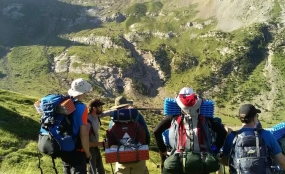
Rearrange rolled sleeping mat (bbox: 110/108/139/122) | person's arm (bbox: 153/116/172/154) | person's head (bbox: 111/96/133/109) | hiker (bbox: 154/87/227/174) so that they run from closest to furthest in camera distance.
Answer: hiker (bbox: 154/87/227/174), person's arm (bbox: 153/116/172/154), rolled sleeping mat (bbox: 110/108/139/122), person's head (bbox: 111/96/133/109)

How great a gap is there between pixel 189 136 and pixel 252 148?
5.08ft

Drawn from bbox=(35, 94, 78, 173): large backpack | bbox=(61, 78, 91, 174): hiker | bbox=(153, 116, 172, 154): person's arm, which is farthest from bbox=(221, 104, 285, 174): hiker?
bbox=(35, 94, 78, 173): large backpack

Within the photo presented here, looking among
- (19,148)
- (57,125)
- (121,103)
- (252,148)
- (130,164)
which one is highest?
(121,103)

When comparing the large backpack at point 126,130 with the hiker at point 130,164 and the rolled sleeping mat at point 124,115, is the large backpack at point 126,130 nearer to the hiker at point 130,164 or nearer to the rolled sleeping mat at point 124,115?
the rolled sleeping mat at point 124,115

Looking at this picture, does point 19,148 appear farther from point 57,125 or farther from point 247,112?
point 247,112

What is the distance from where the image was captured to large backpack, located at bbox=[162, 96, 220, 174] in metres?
8.49

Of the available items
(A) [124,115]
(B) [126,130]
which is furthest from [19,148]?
(A) [124,115]

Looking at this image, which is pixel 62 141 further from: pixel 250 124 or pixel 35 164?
pixel 35 164

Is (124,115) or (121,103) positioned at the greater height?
(121,103)

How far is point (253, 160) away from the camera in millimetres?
8289

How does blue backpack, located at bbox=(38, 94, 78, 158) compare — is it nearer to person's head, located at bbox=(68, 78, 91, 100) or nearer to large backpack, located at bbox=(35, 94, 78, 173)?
large backpack, located at bbox=(35, 94, 78, 173)

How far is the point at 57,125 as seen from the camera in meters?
9.32

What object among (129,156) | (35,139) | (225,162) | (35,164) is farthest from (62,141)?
(35,139)

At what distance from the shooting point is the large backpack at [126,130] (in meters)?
10.5
